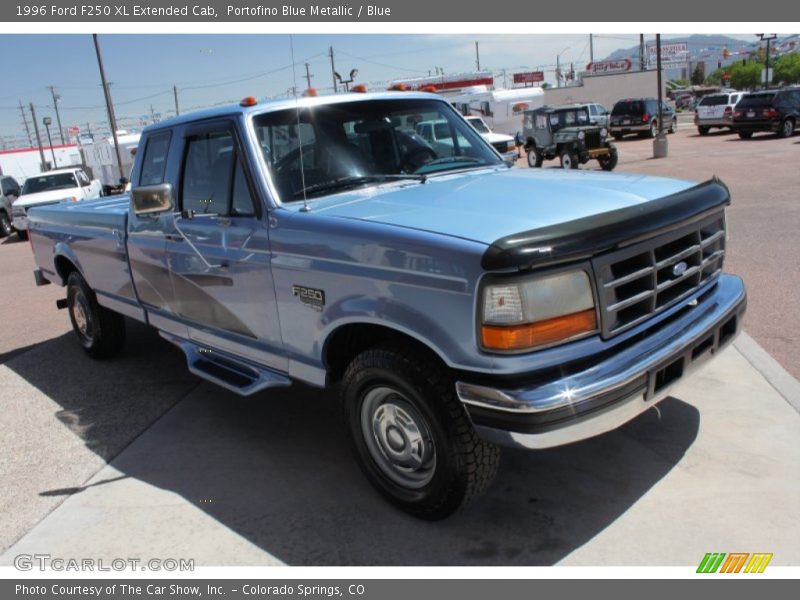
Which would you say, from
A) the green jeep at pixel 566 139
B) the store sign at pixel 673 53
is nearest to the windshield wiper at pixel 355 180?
the green jeep at pixel 566 139

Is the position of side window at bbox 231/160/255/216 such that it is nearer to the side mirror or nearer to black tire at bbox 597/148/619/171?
the side mirror

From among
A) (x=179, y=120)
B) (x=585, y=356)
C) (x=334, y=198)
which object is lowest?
(x=585, y=356)

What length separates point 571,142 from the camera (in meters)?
19.2

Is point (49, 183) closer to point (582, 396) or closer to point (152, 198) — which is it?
point (152, 198)

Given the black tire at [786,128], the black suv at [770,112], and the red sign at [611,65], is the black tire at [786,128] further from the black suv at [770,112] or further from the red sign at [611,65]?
the red sign at [611,65]

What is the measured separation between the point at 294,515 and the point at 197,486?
75 cm

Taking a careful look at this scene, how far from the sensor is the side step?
3990 millimetres

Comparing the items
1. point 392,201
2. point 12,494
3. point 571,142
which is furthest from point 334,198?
point 571,142

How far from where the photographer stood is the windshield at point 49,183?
18859mm

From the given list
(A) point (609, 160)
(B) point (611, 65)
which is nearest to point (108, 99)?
(A) point (609, 160)

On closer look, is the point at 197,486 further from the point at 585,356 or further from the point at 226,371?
the point at 585,356

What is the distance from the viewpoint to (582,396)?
109 inches

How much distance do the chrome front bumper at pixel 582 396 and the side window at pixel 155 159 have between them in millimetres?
3012

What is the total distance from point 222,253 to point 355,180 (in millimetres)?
887
